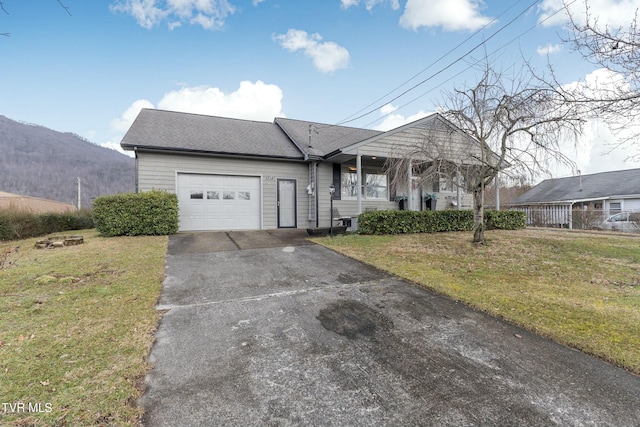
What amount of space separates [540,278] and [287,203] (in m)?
8.59

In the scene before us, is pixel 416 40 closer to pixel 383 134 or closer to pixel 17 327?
pixel 383 134

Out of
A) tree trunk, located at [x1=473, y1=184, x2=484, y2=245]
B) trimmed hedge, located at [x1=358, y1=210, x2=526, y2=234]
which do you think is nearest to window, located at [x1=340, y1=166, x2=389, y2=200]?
trimmed hedge, located at [x1=358, y1=210, x2=526, y2=234]

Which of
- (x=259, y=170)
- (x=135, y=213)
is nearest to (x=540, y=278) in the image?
(x=259, y=170)

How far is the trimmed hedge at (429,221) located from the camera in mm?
9180

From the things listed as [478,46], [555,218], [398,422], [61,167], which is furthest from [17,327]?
[61,167]

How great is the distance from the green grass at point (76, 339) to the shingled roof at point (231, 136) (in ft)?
19.0

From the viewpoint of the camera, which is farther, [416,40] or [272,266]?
[416,40]

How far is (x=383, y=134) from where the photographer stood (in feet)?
32.9

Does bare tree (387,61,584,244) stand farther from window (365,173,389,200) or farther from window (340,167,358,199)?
window (365,173,389,200)

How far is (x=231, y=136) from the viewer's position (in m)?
11.9

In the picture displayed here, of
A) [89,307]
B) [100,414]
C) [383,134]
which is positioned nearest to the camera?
[100,414]

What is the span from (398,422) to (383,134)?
939cm

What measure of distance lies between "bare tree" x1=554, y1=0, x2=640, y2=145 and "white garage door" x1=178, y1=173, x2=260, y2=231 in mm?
9443

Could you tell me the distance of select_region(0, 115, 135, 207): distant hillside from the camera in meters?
34.4
